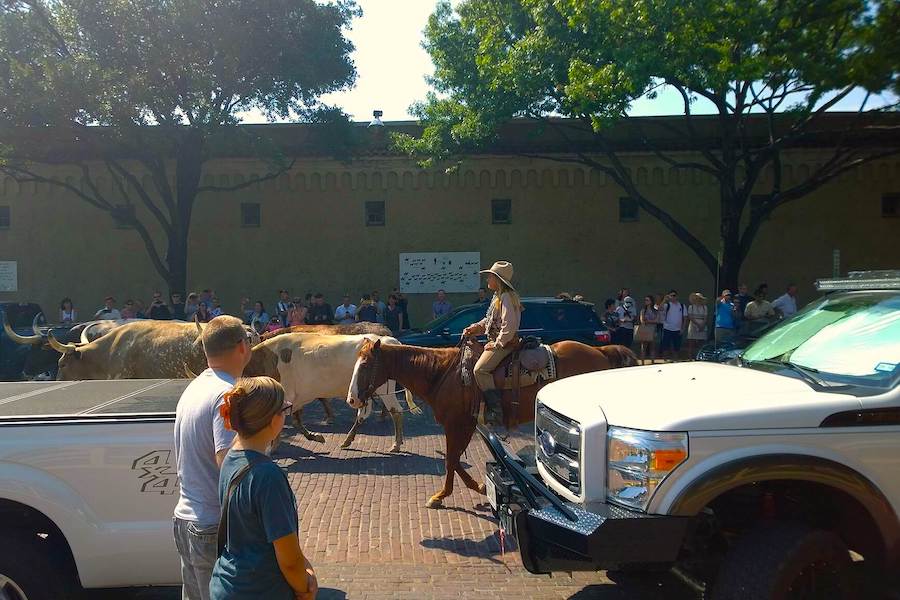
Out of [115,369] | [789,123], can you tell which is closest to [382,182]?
[789,123]

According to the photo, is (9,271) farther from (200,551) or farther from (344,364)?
(200,551)

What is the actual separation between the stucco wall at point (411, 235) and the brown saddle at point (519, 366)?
17.0 m

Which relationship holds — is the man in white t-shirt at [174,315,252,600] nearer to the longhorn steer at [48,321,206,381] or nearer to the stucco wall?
the longhorn steer at [48,321,206,381]

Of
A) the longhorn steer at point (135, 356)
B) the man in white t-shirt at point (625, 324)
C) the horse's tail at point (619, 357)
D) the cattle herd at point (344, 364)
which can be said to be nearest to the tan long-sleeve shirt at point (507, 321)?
the cattle herd at point (344, 364)

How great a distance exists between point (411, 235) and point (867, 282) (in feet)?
67.1

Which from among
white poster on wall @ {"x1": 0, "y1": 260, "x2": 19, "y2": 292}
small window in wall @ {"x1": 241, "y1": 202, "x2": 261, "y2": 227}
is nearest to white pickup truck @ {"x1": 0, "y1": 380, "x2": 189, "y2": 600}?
small window in wall @ {"x1": 241, "y1": 202, "x2": 261, "y2": 227}

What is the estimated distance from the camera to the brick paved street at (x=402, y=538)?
562 cm

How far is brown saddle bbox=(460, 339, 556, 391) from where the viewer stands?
780 cm

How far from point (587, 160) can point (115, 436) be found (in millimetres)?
19983

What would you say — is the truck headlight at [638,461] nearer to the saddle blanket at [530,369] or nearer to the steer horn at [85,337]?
the saddle blanket at [530,369]

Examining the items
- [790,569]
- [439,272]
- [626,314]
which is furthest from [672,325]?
[790,569]

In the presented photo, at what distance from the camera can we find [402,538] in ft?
22.4

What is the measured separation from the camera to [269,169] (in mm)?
24062

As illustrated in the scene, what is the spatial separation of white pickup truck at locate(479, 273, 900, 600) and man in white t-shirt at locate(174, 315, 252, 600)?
178 centimetres
